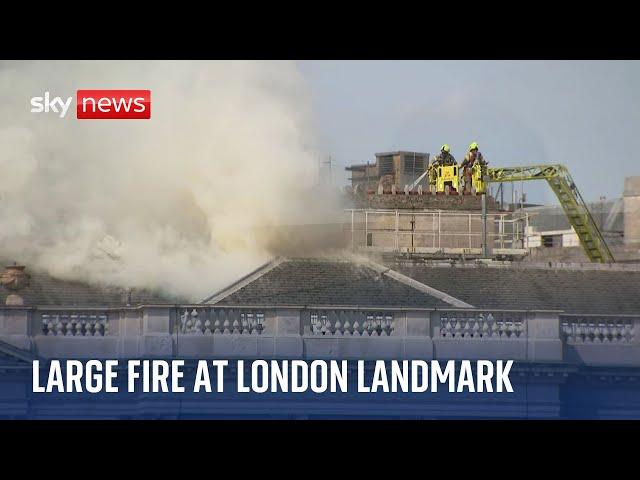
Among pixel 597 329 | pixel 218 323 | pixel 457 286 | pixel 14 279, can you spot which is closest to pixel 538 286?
pixel 457 286

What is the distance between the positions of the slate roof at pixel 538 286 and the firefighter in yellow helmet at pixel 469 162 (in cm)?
1755

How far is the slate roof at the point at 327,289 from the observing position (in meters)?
53.9

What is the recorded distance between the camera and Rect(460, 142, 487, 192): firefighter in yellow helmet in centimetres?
7519

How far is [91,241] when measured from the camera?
199 feet

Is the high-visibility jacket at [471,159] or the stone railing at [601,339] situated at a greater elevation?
the high-visibility jacket at [471,159]

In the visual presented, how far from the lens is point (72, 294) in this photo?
188ft

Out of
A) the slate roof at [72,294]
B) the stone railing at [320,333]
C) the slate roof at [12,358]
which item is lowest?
the slate roof at [12,358]

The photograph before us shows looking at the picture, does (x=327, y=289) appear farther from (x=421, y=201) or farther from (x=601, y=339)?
(x=421, y=201)

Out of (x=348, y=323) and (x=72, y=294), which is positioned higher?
(x=72, y=294)

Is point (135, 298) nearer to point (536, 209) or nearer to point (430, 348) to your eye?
point (430, 348)

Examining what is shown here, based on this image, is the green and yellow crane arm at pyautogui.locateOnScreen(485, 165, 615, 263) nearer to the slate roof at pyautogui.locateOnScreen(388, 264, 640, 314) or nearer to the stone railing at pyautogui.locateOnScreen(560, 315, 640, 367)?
the slate roof at pyautogui.locateOnScreen(388, 264, 640, 314)

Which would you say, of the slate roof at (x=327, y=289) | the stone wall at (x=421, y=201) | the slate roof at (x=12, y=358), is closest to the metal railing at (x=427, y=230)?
the stone wall at (x=421, y=201)

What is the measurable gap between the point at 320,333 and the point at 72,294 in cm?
1022

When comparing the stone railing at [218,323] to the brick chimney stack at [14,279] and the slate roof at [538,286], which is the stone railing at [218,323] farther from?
the brick chimney stack at [14,279]
